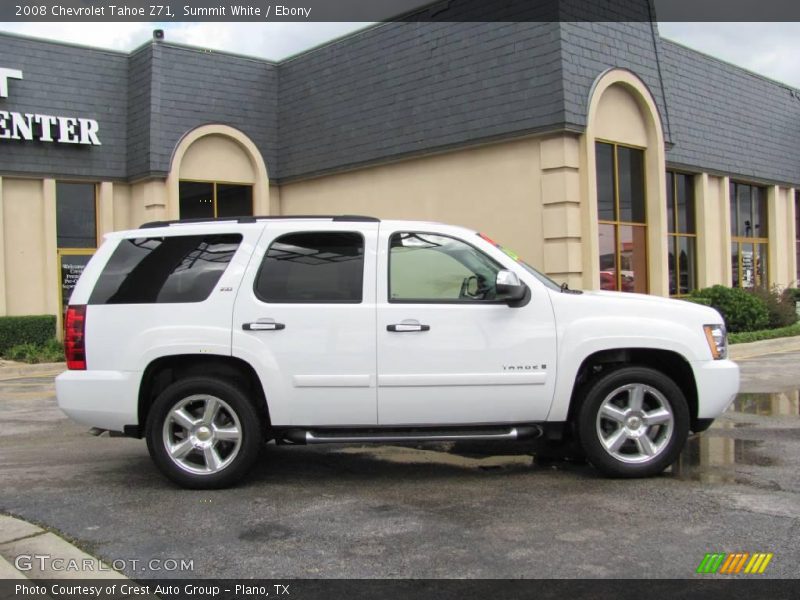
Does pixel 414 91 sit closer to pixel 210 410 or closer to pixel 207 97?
pixel 207 97

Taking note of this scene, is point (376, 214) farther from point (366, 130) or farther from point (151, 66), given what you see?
point (151, 66)

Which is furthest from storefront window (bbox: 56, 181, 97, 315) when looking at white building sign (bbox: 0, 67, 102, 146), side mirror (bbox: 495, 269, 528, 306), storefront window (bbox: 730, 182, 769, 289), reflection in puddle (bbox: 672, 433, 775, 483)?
storefront window (bbox: 730, 182, 769, 289)

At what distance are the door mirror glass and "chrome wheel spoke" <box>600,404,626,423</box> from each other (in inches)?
41.5

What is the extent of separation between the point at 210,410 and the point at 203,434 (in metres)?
0.19

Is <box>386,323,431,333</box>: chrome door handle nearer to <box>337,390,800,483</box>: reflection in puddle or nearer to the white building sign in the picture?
<box>337,390,800,483</box>: reflection in puddle

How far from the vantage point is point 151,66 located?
17156 millimetres

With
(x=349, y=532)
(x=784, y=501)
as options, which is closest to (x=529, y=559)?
(x=349, y=532)

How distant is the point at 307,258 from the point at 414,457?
6.84ft

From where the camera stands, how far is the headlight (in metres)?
5.96

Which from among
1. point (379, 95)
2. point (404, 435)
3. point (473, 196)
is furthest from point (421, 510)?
point (379, 95)

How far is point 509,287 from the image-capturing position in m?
5.66

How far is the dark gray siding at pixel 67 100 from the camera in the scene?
53.3ft

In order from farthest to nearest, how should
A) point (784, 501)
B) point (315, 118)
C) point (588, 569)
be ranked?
1. point (315, 118)
2. point (784, 501)
3. point (588, 569)

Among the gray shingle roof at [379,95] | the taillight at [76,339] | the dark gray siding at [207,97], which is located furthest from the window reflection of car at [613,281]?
the taillight at [76,339]
